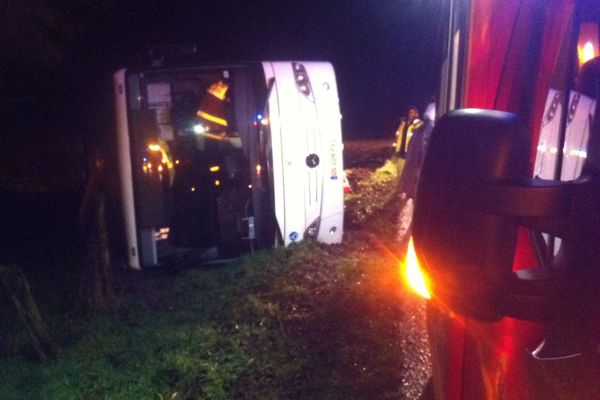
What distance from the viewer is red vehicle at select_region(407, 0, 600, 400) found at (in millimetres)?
1152

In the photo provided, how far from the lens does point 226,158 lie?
23.6 ft

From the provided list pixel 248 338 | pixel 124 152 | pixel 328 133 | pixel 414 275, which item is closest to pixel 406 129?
pixel 328 133

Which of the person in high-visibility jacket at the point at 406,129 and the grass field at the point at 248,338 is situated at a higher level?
the person in high-visibility jacket at the point at 406,129

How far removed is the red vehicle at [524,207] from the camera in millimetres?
1152

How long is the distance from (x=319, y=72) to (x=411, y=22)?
2892 centimetres

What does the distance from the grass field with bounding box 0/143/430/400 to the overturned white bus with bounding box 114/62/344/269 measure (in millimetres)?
575

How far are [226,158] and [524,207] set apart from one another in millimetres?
6202

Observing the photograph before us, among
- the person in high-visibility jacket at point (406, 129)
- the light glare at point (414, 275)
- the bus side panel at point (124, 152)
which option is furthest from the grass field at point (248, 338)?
the person in high-visibility jacket at point (406, 129)

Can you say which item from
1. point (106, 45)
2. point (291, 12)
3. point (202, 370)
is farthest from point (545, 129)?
point (291, 12)

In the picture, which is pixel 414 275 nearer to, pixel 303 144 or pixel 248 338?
pixel 248 338

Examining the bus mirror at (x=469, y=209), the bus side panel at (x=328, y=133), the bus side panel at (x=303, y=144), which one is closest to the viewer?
the bus mirror at (x=469, y=209)

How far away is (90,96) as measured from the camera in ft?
40.6

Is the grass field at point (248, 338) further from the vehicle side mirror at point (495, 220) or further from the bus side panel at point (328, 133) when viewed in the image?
the vehicle side mirror at point (495, 220)

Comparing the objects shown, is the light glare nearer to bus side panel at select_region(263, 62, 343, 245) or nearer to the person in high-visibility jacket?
bus side panel at select_region(263, 62, 343, 245)
